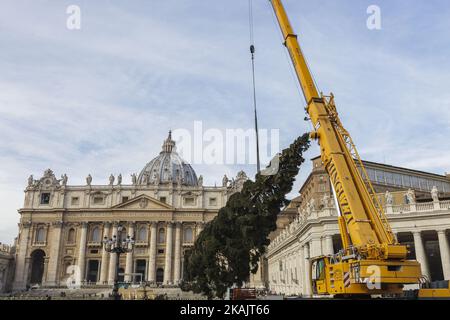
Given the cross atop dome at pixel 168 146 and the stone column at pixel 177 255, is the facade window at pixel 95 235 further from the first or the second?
the cross atop dome at pixel 168 146

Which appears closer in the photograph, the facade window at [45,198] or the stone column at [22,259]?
the stone column at [22,259]

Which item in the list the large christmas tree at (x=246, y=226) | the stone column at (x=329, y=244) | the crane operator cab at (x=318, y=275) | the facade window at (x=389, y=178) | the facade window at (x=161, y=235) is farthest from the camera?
the facade window at (x=161, y=235)

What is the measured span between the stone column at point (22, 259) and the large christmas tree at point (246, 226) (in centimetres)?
7147

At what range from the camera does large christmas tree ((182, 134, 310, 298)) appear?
2408 cm

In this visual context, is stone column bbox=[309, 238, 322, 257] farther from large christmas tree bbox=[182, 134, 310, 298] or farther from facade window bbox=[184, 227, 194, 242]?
facade window bbox=[184, 227, 194, 242]

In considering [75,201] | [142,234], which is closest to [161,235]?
[142,234]

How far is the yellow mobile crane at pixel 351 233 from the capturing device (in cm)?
1373

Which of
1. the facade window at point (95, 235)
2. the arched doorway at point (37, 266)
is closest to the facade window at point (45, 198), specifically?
the arched doorway at point (37, 266)

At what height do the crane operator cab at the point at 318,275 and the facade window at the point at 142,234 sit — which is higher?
the facade window at the point at 142,234

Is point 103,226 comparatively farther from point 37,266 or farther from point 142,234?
point 37,266

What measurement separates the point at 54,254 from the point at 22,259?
281 inches

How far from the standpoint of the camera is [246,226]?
24312 mm

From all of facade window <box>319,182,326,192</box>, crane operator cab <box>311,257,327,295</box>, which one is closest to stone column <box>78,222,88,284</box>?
facade window <box>319,182,326,192</box>
